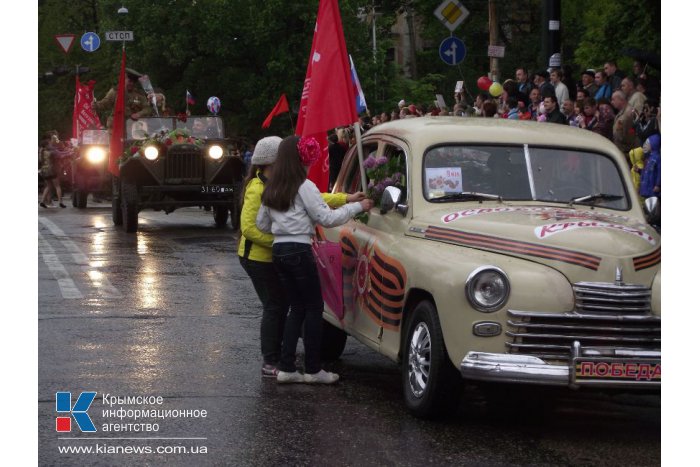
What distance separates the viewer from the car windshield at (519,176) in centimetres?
877

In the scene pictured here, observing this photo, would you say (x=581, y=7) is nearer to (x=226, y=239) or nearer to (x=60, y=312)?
(x=226, y=239)

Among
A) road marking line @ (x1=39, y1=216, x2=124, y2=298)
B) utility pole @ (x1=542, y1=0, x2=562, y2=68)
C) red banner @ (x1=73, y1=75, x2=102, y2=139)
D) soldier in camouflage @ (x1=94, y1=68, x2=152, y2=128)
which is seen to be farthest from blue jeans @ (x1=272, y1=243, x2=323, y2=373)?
red banner @ (x1=73, y1=75, x2=102, y2=139)

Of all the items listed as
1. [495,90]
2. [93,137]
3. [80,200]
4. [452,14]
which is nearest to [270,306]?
[495,90]

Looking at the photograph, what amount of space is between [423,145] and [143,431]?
8.87 feet

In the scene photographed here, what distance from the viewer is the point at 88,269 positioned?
54.6 ft

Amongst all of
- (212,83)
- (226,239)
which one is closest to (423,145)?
(226,239)

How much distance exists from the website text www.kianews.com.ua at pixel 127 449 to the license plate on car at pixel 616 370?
6.52 feet

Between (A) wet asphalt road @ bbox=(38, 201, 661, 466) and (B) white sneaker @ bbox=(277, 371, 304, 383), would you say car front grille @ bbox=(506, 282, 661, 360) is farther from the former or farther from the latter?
(B) white sneaker @ bbox=(277, 371, 304, 383)

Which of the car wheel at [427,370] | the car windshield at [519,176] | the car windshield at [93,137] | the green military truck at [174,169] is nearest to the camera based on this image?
the car wheel at [427,370]

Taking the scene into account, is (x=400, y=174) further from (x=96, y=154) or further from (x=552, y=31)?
(x=96, y=154)

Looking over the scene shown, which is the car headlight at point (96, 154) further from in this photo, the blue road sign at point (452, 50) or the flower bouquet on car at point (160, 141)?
the blue road sign at point (452, 50)

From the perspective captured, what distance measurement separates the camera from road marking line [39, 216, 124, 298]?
556 inches

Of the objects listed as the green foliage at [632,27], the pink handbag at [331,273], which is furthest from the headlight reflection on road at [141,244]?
the pink handbag at [331,273]

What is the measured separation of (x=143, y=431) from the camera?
751cm
